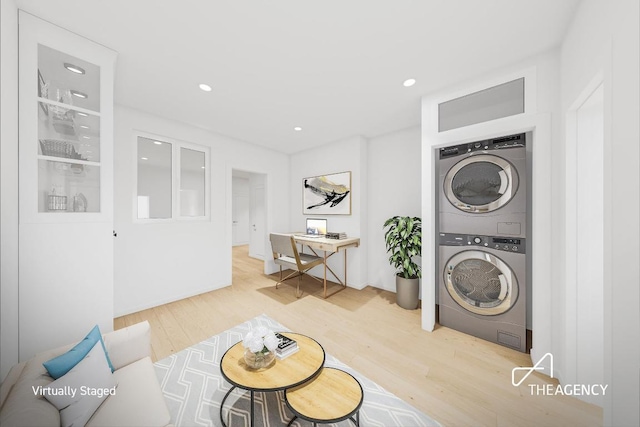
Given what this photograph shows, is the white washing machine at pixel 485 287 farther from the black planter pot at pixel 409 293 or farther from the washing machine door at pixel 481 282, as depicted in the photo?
the black planter pot at pixel 409 293

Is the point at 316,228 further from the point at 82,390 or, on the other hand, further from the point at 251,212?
the point at 82,390

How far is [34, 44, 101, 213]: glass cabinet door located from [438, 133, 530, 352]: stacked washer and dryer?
327 centimetres

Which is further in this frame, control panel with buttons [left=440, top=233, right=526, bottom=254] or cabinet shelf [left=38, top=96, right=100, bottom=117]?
control panel with buttons [left=440, top=233, right=526, bottom=254]

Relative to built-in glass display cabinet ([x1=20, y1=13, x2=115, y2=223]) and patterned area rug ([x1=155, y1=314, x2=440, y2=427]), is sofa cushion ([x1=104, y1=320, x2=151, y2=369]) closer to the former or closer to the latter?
patterned area rug ([x1=155, y1=314, x2=440, y2=427])

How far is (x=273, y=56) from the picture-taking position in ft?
6.13

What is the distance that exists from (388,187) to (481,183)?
5.21 ft

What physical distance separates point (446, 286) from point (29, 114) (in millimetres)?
3827

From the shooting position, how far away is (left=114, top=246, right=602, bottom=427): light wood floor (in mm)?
1503

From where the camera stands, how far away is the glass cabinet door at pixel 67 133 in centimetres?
157

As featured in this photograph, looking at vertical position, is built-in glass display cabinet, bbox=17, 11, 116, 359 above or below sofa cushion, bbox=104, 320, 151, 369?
above

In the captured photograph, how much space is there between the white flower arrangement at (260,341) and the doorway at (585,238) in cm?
213

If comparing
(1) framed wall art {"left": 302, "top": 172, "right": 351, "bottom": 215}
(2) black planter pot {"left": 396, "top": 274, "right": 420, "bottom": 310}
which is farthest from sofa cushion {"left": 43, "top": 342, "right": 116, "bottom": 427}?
(1) framed wall art {"left": 302, "top": 172, "right": 351, "bottom": 215}

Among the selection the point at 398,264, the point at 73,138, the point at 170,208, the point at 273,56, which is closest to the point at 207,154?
the point at 170,208

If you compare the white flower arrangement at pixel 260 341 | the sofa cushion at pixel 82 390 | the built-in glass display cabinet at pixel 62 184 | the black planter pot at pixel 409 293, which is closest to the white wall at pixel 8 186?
the built-in glass display cabinet at pixel 62 184
